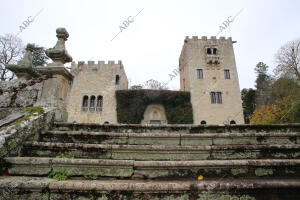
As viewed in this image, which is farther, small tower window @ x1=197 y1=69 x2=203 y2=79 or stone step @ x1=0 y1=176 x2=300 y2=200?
small tower window @ x1=197 y1=69 x2=203 y2=79

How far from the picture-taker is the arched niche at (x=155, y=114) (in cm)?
1820

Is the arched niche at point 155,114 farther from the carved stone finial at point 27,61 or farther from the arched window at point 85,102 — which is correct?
the carved stone finial at point 27,61

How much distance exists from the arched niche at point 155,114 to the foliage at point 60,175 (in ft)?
53.3

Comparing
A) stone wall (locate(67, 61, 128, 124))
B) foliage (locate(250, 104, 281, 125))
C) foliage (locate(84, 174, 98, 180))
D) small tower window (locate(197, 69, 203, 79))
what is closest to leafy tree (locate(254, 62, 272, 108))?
foliage (locate(250, 104, 281, 125))

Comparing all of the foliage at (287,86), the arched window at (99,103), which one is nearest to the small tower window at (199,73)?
the foliage at (287,86)

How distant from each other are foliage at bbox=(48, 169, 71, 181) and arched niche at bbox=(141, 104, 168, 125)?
53.3 ft

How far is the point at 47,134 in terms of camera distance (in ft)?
9.03

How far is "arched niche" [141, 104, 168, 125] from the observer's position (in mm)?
18203

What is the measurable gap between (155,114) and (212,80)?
8.12 meters

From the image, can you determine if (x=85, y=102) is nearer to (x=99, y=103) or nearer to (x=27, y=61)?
(x=99, y=103)

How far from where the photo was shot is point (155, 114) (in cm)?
1859

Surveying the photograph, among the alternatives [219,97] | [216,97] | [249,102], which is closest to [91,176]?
[216,97]

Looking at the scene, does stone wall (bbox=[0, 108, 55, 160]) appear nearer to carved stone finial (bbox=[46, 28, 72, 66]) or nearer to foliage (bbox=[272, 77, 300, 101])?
carved stone finial (bbox=[46, 28, 72, 66])

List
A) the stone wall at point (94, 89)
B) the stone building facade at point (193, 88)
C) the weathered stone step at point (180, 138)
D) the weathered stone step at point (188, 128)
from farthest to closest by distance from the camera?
the stone wall at point (94, 89), the stone building facade at point (193, 88), the weathered stone step at point (188, 128), the weathered stone step at point (180, 138)
